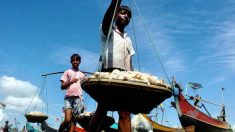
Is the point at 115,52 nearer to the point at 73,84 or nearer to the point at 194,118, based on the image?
the point at 73,84

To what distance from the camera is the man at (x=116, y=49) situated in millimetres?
3250

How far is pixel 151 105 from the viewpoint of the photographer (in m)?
3.02

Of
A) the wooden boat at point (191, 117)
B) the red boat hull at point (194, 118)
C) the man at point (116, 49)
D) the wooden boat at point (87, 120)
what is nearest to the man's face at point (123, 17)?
the man at point (116, 49)

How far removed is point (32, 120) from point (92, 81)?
5.30 meters

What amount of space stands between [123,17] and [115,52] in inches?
17.5

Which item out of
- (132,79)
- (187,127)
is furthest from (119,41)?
(187,127)

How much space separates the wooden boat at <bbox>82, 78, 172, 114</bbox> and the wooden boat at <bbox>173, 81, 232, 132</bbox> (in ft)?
46.3

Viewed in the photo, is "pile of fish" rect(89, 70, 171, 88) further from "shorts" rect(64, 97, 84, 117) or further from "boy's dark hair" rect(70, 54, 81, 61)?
"boy's dark hair" rect(70, 54, 81, 61)

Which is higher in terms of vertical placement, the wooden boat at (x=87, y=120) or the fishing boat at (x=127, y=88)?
the fishing boat at (x=127, y=88)

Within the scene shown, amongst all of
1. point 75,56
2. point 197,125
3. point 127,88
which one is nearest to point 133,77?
point 127,88

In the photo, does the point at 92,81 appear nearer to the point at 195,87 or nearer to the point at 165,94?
the point at 165,94

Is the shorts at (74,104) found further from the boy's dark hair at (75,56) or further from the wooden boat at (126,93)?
the wooden boat at (126,93)

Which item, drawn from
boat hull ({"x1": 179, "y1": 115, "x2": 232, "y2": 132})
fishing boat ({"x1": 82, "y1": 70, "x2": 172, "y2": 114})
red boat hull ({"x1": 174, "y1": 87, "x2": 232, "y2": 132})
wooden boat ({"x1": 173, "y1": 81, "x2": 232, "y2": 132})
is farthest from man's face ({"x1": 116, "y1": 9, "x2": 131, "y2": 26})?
boat hull ({"x1": 179, "y1": 115, "x2": 232, "y2": 132})

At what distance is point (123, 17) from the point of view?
3645mm
